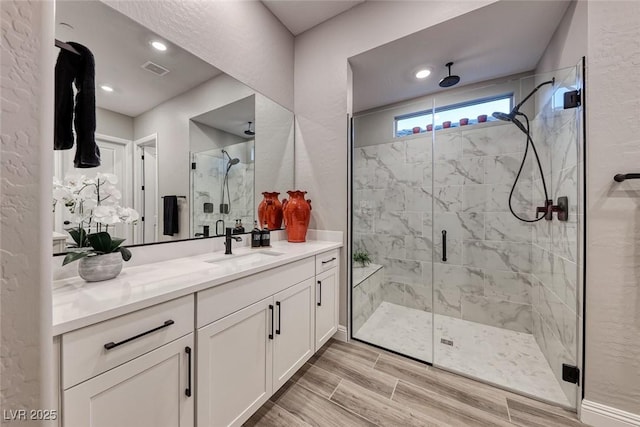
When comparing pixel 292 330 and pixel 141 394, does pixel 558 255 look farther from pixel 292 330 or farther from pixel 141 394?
pixel 141 394

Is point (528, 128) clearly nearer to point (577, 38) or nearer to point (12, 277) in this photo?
point (577, 38)

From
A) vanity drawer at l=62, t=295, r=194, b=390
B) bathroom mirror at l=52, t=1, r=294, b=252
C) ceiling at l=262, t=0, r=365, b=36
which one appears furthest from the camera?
ceiling at l=262, t=0, r=365, b=36

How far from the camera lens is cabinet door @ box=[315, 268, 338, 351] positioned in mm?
1783

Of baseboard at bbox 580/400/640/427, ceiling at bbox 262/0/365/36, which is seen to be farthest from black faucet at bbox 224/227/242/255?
baseboard at bbox 580/400/640/427

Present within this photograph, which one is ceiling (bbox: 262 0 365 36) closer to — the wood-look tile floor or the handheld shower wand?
the handheld shower wand

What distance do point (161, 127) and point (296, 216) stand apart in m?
1.14

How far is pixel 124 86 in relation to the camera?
4.17ft

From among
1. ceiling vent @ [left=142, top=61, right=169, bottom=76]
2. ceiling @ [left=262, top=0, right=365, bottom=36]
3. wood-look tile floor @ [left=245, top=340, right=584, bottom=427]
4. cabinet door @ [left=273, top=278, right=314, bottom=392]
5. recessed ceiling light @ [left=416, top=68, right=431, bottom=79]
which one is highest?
ceiling @ [left=262, top=0, right=365, bottom=36]

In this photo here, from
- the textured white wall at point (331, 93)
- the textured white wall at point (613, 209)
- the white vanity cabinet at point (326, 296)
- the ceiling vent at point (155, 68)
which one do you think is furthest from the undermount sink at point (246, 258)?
the textured white wall at point (613, 209)

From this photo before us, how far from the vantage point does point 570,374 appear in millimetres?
1407

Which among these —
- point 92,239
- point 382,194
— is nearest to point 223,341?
point 92,239

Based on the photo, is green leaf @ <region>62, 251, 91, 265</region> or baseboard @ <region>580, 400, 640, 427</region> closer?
green leaf @ <region>62, 251, 91, 265</region>

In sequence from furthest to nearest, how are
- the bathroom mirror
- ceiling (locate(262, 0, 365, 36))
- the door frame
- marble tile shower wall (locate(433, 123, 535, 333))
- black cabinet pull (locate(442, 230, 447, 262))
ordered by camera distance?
black cabinet pull (locate(442, 230, 447, 262))
marble tile shower wall (locate(433, 123, 535, 333))
ceiling (locate(262, 0, 365, 36))
the door frame
the bathroom mirror

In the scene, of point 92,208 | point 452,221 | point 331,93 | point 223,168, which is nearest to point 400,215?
point 452,221
